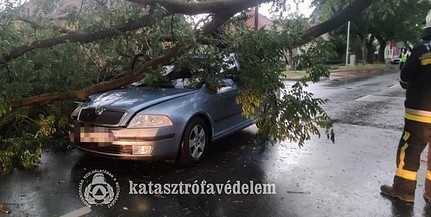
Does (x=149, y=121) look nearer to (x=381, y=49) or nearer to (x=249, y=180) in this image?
(x=249, y=180)

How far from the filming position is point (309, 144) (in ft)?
19.6

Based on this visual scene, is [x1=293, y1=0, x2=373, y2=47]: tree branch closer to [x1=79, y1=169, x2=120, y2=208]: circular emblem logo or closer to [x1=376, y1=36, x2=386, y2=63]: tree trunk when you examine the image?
[x1=79, y1=169, x2=120, y2=208]: circular emblem logo

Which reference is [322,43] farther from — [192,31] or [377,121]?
[377,121]

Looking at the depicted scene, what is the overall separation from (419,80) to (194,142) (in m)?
2.65

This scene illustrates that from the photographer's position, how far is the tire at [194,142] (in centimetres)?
456

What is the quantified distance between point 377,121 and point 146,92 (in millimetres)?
5359

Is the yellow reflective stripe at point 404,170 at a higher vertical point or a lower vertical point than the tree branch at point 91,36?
lower

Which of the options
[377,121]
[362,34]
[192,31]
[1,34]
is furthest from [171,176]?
[362,34]

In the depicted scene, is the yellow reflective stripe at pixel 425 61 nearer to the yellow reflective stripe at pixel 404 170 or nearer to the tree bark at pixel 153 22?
the yellow reflective stripe at pixel 404 170

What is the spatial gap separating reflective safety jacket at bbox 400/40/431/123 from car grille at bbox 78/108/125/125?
122 inches

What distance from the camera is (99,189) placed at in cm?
407

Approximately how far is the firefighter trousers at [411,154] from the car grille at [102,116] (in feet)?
10.1

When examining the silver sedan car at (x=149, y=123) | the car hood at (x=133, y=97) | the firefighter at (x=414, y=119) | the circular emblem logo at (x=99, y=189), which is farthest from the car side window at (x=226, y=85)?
the firefighter at (x=414, y=119)

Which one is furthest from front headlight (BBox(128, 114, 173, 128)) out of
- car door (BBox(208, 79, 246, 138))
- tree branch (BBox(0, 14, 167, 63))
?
tree branch (BBox(0, 14, 167, 63))
